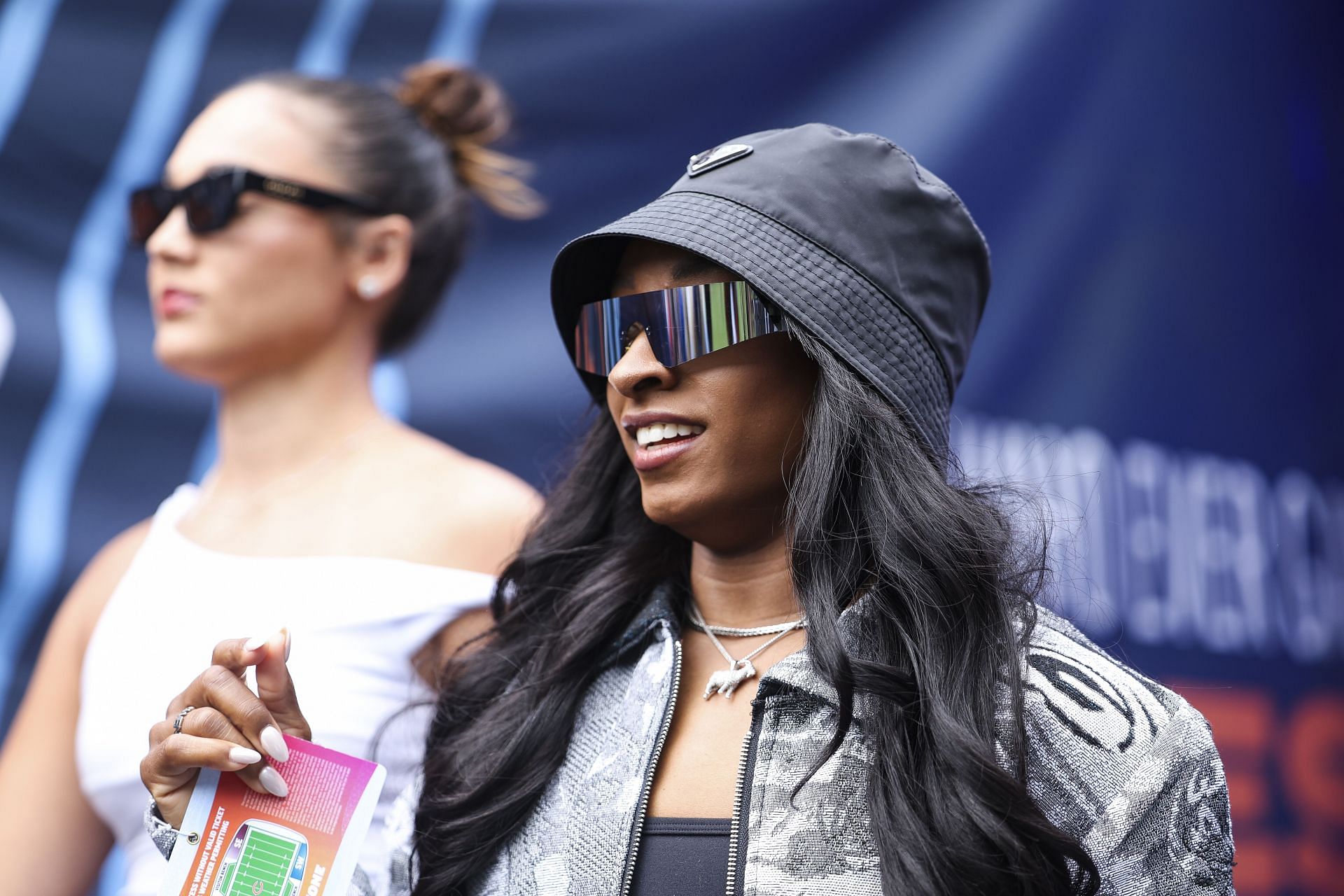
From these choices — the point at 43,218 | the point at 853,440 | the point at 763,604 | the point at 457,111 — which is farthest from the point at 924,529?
the point at 43,218

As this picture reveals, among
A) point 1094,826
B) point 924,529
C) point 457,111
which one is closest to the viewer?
point 1094,826

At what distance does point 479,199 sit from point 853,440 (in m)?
1.96

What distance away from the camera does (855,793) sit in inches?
62.3

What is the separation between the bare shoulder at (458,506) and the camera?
250cm

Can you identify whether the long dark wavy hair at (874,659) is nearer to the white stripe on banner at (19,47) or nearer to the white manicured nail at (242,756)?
the white manicured nail at (242,756)

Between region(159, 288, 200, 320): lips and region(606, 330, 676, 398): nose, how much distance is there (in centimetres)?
118

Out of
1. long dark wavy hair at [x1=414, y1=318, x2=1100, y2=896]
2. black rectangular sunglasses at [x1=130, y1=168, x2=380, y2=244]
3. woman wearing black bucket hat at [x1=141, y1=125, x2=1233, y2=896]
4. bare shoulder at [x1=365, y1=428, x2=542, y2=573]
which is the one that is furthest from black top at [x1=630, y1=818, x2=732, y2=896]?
black rectangular sunglasses at [x1=130, y1=168, x2=380, y2=244]

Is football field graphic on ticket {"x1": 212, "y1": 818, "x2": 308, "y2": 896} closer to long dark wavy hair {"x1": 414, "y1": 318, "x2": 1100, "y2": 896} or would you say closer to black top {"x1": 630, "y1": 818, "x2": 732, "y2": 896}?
long dark wavy hair {"x1": 414, "y1": 318, "x2": 1100, "y2": 896}

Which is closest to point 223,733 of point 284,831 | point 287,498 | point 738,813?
point 284,831

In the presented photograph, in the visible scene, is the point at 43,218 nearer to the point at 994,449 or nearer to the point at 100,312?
the point at 100,312

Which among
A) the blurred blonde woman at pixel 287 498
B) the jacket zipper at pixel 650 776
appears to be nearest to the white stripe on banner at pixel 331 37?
the blurred blonde woman at pixel 287 498

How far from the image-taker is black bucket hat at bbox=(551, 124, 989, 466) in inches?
66.2

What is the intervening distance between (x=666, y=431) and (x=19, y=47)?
6.94ft

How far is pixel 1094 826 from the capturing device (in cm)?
153
